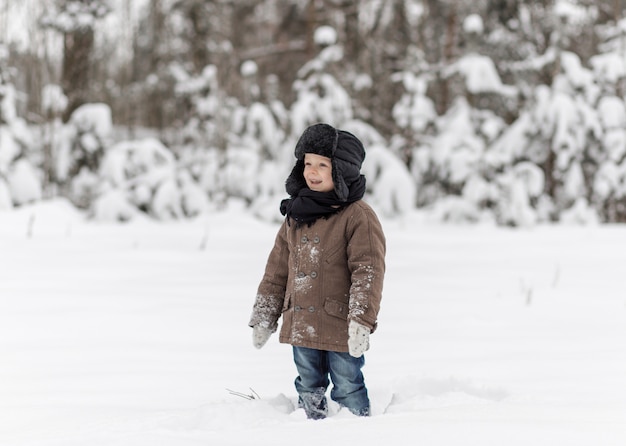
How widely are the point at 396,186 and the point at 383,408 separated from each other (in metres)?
7.45

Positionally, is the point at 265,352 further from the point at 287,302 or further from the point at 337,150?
the point at 337,150

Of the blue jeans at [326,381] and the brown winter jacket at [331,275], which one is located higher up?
the brown winter jacket at [331,275]

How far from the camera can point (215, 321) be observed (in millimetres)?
4281

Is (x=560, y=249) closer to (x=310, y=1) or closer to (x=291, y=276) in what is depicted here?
(x=291, y=276)

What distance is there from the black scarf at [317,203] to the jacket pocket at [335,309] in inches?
14.6

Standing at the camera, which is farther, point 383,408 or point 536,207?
point 536,207

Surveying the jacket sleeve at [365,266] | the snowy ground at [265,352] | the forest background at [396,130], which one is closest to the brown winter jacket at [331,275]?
the jacket sleeve at [365,266]

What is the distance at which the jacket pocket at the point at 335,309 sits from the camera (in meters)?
2.63

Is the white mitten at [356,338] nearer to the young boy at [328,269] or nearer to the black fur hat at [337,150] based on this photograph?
the young boy at [328,269]

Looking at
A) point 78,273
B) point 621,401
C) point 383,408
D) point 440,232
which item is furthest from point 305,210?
point 440,232

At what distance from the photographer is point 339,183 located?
103 inches

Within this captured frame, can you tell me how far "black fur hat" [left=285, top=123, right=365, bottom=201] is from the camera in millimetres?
2635

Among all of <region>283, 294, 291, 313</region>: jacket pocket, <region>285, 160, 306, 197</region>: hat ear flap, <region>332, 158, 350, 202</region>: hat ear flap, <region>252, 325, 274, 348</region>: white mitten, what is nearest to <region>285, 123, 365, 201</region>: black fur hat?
<region>332, 158, 350, 202</region>: hat ear flap

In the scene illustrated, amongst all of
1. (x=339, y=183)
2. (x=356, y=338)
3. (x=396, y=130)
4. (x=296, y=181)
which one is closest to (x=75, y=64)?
(x=396, y=130)
